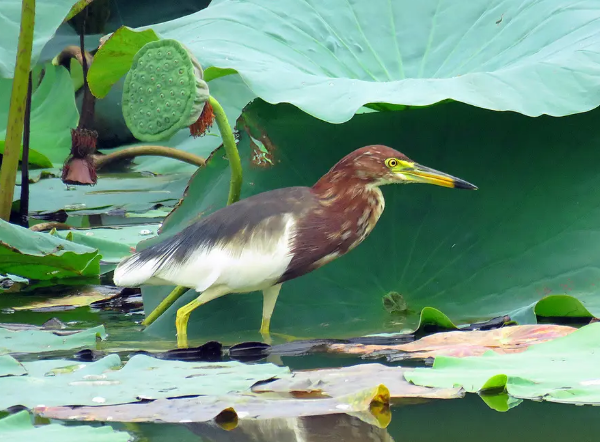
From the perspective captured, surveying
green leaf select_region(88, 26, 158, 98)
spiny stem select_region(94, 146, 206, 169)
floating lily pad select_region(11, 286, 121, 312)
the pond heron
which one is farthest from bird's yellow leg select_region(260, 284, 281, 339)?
spiny stem select_region(94, 146, 206, 169)

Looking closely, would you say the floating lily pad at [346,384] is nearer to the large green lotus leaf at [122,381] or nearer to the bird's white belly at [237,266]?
the large green lotus leaf at [122,381]

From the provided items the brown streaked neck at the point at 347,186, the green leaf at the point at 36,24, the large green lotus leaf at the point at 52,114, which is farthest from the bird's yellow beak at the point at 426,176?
the large green lotus leaf at the point at 52,114

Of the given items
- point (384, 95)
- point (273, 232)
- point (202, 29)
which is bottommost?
point (273, 232)

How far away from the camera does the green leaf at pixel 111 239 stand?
12.7 ft

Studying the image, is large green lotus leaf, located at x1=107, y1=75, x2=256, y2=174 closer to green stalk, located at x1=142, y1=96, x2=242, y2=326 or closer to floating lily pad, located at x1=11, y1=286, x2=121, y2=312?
floating lily pad, located at x1=11, y1=286, x2=121, y2=312

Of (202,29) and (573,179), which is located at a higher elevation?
(202,29)

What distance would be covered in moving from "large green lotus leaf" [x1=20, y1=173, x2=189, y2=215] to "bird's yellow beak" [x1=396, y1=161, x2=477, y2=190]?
7.53ft

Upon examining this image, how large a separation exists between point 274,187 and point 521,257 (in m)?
0.80

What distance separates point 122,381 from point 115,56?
140cm

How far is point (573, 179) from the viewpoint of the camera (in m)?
3.03

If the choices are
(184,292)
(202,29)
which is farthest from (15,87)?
(184,292)

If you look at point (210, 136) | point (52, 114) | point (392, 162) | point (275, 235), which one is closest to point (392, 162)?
point (392, 162)

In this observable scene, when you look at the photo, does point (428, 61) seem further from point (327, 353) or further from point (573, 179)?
point (327, 353)

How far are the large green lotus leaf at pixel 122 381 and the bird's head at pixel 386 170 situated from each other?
94 cm
